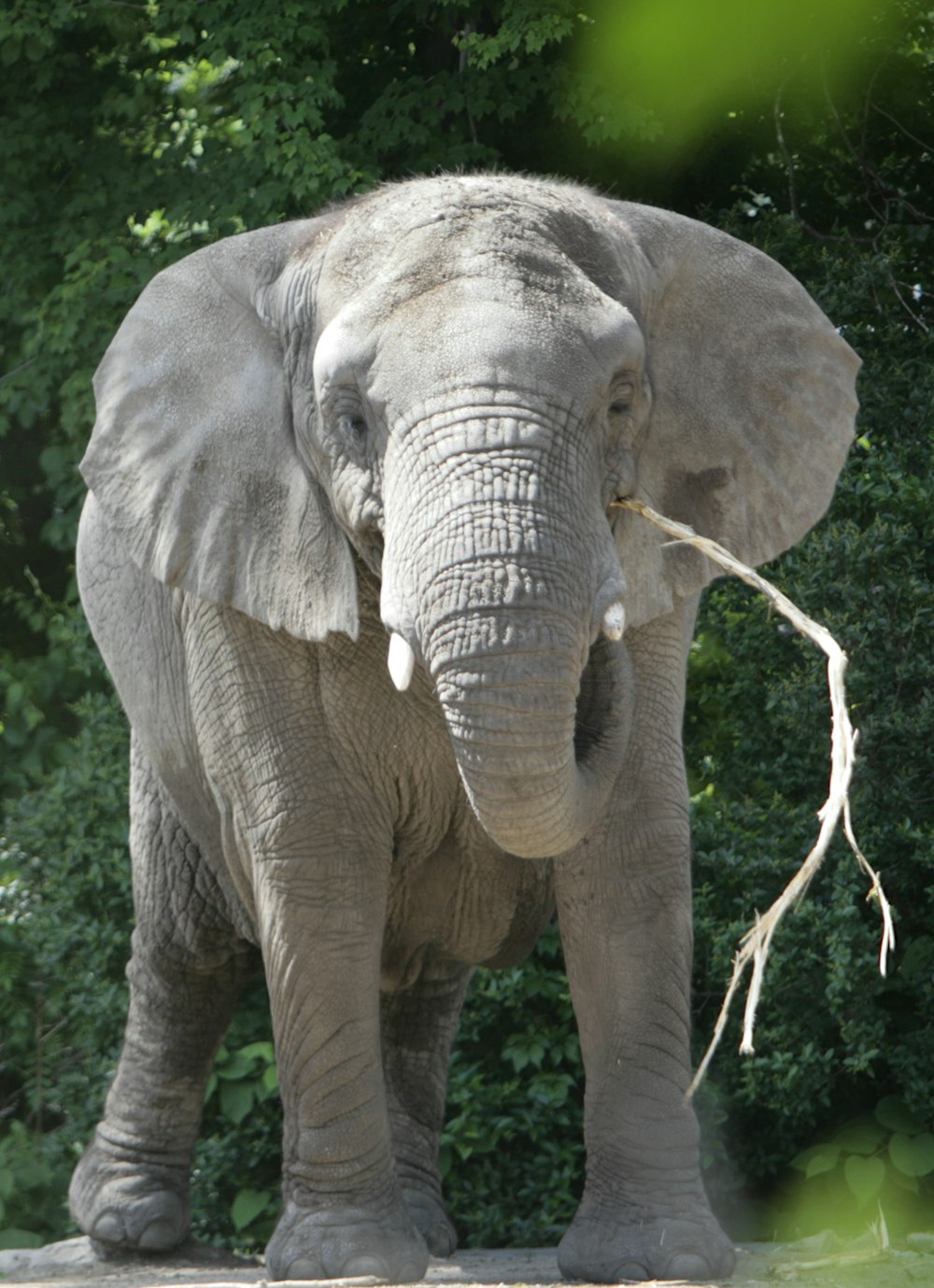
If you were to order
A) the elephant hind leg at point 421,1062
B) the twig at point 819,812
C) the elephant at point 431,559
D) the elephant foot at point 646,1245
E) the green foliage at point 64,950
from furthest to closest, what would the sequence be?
the green foliage at point 64,950 < the elephant hind leg at point 421,1062 < the elephant foot at point 646,1245 < the elephant at point 431,559 < the twig at point 819,812

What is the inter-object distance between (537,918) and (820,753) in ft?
5.83

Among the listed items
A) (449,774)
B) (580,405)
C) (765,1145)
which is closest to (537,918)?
(449,774)

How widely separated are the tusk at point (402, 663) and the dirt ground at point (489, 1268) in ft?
4.53

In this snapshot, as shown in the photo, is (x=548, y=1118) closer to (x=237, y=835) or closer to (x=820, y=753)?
(x=820, y=753)

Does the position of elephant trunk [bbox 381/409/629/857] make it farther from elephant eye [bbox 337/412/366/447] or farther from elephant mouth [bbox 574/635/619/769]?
elephant mouth [bbox 574/635/619/769]

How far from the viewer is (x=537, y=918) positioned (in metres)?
5.41

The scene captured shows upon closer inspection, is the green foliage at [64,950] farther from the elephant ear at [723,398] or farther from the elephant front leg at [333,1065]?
the elephant ear at [723,398]

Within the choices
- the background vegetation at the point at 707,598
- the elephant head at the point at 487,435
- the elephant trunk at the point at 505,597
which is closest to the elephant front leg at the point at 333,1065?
the elephant head at the point at 487,435

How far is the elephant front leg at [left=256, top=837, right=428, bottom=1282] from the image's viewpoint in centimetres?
479

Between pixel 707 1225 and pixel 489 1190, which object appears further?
pixel 489 1190

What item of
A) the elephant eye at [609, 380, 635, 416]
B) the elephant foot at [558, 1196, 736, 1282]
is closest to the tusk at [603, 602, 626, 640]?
the elephant eye at [609, 380, 635, 416]

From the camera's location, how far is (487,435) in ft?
13.5

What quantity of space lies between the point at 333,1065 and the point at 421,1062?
1.34 m

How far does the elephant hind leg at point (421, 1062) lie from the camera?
6.04 meters
